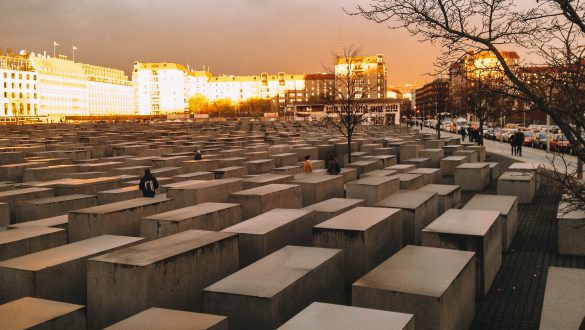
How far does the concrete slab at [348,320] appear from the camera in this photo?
462cm

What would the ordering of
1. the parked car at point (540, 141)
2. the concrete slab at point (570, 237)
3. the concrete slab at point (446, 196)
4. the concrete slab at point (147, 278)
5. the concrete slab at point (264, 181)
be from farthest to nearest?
the parked car at point (540, 141)
the concrete slab at point (264, 181)
the concrete slab at point (446, 196)
the concrete slab at point (570, 237)
the concrete slab at point (147, 278)

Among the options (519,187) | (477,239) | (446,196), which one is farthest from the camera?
(519,187)

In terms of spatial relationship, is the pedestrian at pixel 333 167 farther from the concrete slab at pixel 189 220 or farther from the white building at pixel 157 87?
the white building at pixel 157 87

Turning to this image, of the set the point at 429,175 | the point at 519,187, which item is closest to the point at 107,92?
the point at 429,175

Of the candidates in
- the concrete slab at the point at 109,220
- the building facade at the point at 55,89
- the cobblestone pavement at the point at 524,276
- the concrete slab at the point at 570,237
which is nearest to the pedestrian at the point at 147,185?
the concrete slab at the point at 109,220

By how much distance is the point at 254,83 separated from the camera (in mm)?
194500

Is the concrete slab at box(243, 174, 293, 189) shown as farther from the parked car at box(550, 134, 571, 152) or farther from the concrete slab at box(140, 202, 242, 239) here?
the parked car at box(550, 134, 571, 152)

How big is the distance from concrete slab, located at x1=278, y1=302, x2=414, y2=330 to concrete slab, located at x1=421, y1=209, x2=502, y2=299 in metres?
3.38

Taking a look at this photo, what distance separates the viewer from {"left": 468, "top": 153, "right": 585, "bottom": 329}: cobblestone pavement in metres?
7.02

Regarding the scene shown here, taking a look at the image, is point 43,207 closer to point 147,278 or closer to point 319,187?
point 319,187

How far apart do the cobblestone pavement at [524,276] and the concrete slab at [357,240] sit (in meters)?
1.69

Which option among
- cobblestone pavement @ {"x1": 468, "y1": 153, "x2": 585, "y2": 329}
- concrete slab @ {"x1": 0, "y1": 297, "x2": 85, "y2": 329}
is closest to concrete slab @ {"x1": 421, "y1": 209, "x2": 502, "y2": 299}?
cobblestone pavement @ {"x1": 468, "y1": 153, "x2": 585, "y2": 329}

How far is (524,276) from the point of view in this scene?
8602mm

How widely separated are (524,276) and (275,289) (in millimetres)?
4828
